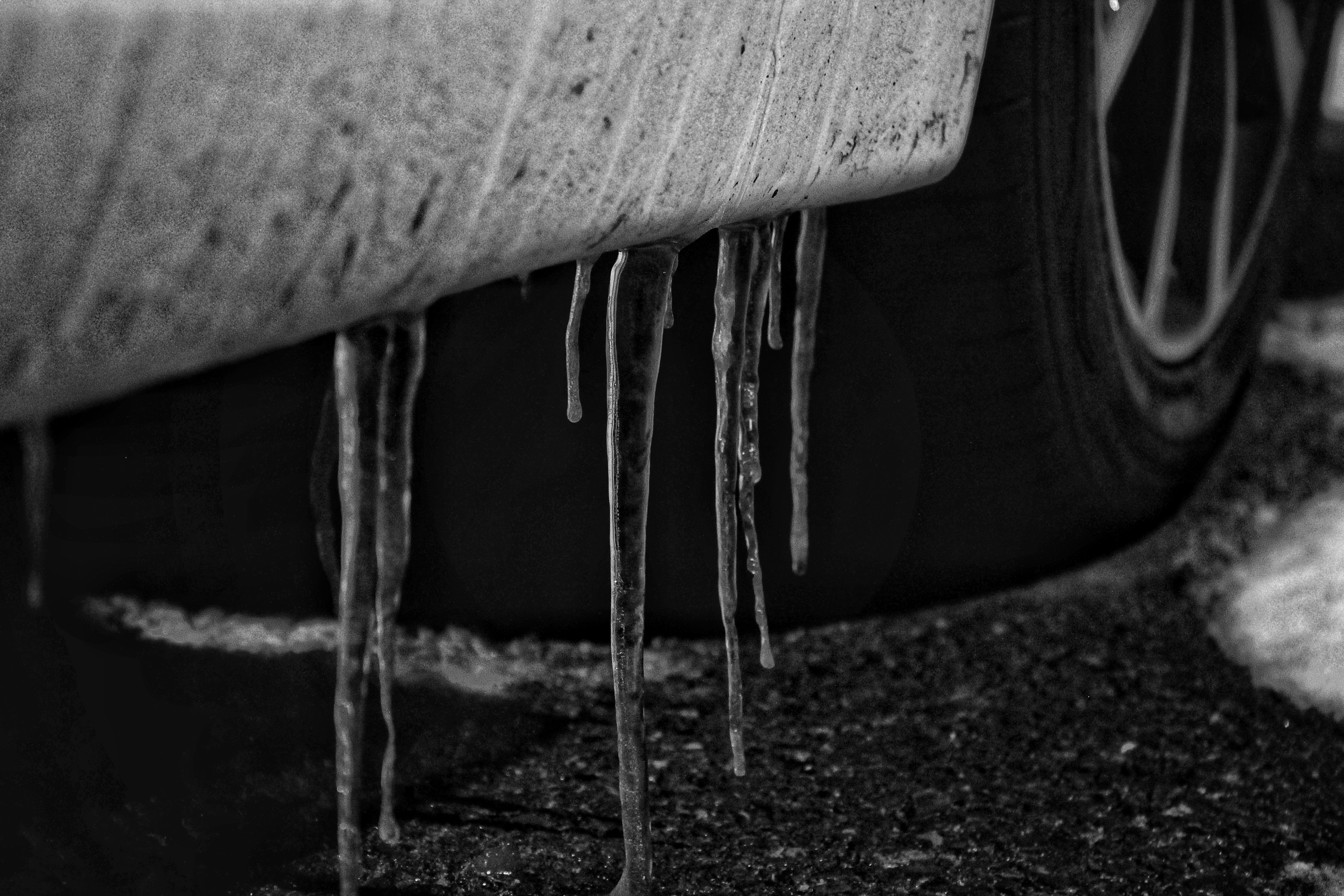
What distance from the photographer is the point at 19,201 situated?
1.71 feet

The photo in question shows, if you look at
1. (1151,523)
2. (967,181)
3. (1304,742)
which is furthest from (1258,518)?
(967,181)

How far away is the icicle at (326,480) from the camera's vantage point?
129 centimetres

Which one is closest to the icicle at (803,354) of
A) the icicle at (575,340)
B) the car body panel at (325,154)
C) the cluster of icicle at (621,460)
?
the cluster of icicle at (621,460)

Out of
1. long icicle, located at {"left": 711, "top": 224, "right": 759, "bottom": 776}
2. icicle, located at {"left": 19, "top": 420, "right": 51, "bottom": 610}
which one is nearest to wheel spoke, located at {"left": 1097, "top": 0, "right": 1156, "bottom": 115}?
long icicle, located at {"left": 711, "top": 224, "right": 759, "bottom": 776}

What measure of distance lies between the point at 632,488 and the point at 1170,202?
42.0 inches

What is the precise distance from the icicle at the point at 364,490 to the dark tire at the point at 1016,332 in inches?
27.2

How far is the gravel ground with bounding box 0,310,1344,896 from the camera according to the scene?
1166 mm

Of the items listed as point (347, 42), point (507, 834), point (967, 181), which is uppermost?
point (967, 181)

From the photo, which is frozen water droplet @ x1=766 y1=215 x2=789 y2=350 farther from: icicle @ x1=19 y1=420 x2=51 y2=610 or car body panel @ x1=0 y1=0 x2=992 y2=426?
icicle @ x1=19 y1=420 x2=51 y2=610

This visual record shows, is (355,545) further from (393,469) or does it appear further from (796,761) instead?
(796,761)

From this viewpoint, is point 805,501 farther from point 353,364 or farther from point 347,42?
point 347,42

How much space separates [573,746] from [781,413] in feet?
1.35

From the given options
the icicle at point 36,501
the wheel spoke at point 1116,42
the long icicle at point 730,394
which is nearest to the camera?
the long icicle at point 730,394

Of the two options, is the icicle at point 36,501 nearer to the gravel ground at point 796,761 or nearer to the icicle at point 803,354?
the gravel ground at point 796,761
